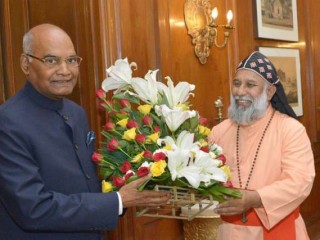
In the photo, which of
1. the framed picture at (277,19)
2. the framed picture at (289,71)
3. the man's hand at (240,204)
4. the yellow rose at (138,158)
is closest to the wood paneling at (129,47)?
the framed picture at (277,19)

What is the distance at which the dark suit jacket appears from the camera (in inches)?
76.1

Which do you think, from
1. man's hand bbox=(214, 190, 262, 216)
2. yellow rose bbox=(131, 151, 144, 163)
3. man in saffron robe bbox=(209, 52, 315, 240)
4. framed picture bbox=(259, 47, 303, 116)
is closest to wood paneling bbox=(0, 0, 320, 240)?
framed picture bbox=(259, 47, 303, 116)

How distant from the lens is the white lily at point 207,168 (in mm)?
1940

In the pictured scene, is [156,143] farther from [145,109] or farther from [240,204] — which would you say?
[240,204]

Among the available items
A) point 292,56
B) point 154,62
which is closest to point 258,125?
point 154,62

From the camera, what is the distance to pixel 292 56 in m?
5.89

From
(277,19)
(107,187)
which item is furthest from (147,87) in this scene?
(277,19)

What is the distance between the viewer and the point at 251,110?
300 cm

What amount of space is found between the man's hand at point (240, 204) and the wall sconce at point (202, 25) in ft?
6.55

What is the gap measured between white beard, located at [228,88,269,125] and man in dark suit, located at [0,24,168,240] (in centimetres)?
114

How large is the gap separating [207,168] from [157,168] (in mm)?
215

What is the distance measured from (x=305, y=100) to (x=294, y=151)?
3614mm

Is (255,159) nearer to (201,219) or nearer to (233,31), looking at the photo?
(201,219)

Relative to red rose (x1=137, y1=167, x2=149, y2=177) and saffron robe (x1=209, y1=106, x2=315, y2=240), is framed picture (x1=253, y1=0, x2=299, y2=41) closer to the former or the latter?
saffron robe (x1=209, y1=106, x2=315, y2=240)
